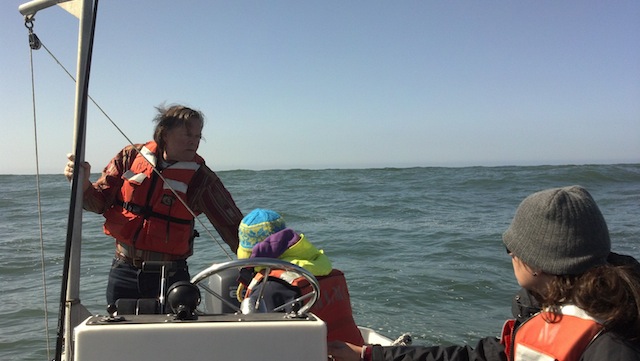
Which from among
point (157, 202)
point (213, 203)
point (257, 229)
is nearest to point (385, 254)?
point (213, 203)

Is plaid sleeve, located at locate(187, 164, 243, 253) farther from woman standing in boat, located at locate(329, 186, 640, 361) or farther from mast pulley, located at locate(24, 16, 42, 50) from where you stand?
woman standing in boat, located at locate(329, 186, 640, 361)

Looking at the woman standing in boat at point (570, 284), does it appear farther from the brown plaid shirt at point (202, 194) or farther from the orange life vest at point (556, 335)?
the brown plaid shirt at point (202, 194)

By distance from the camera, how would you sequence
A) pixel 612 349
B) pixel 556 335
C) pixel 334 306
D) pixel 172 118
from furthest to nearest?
1. pixel 172 118
2. pixel 334 306
3. pixel 556 335
4. pixel 612 349

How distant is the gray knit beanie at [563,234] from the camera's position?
143 centimetres

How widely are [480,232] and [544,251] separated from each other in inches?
318

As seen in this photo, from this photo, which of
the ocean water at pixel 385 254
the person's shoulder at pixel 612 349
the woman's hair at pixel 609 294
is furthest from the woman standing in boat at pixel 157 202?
the person's shoulder at pixel 612 349

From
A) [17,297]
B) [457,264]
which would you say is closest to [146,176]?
[17,297]

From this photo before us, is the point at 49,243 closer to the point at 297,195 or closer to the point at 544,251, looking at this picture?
the point at 297,195

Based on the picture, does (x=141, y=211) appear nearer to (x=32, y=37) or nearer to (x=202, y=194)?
(x=202, y=194)

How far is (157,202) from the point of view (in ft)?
9.48

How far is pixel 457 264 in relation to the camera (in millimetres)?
7102

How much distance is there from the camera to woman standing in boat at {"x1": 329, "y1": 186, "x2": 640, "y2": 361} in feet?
4.33

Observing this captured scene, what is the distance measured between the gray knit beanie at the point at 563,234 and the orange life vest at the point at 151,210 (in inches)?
75.9

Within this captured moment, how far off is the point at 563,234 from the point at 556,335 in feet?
0.88
